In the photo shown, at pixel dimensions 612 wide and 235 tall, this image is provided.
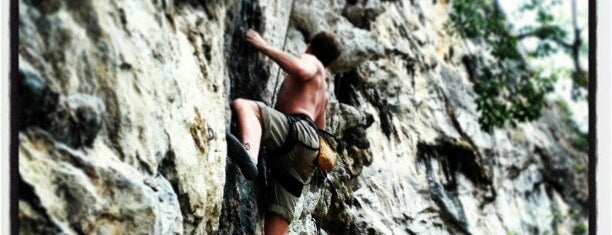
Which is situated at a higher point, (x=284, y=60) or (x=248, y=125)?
(x=284, y=60)

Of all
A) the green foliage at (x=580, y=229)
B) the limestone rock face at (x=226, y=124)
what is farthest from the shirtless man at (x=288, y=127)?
the green foliage at (x=580, y=229)

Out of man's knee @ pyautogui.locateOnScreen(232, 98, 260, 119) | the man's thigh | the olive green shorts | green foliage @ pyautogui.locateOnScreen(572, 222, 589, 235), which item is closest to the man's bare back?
the olive green shorts

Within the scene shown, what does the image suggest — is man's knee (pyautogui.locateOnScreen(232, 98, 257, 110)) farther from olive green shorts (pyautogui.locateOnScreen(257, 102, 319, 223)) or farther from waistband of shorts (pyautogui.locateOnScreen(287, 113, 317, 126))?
waistband of shorts (pyautogui.locateOnScreen(287, 113, 317, 126))

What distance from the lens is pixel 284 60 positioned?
589 cm

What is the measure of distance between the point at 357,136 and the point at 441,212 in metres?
1.90

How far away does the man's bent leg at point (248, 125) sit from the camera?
5324 millimetres

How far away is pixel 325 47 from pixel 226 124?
Result: 1.65 metres

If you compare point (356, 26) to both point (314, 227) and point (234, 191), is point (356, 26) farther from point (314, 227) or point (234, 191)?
point (234, 191)

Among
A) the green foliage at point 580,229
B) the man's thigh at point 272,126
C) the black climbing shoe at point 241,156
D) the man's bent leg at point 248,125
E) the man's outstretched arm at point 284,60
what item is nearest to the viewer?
the black climbing shoe at point 241,156

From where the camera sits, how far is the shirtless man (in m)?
5.70

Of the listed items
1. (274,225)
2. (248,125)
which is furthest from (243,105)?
(274,225)

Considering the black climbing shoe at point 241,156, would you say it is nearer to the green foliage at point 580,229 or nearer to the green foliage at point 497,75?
the green foliage at point 497,75

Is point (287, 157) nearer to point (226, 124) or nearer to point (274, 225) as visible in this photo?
point (274, 225)

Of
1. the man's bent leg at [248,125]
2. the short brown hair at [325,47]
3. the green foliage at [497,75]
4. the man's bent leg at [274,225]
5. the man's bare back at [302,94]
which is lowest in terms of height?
the man's bent leg at [274,225]
